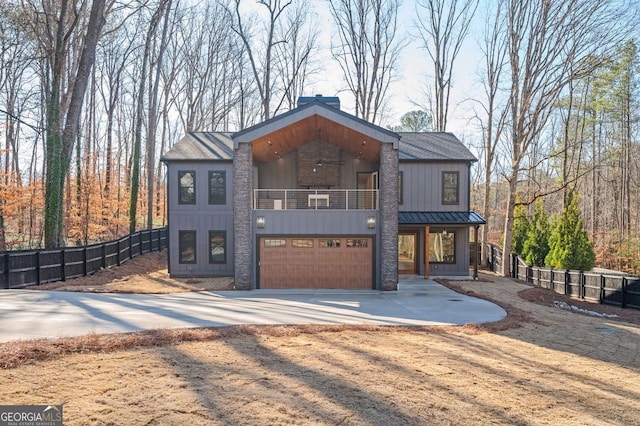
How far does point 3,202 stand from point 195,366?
2047cm

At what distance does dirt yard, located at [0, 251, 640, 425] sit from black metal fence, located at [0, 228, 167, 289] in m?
7.96

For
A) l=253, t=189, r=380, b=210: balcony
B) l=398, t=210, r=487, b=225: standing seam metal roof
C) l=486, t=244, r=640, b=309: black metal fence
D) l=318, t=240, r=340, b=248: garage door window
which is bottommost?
l=486, t=244, r=640, b=309: black metal fence

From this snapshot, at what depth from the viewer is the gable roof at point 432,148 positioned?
17580 millimetres

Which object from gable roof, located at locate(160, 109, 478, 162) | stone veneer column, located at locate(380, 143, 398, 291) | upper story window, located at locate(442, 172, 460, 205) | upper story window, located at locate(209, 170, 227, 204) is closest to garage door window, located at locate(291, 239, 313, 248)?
stone veneer column, located at locate(380, 143, 398, 291)

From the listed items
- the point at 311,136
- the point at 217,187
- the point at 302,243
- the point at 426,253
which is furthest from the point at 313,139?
the point at 426,253

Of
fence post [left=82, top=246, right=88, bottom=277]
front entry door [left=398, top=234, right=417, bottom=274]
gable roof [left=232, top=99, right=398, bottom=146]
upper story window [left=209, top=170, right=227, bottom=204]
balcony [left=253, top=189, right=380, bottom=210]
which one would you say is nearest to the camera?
gable roof [left=232, top=99, right=398, bottom=146]

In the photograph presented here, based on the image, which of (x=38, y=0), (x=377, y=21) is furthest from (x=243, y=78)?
(x=38, y=0)

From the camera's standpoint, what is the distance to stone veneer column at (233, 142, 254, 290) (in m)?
13.6

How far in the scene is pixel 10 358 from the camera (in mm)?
5219

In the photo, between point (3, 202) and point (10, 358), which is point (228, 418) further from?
point (3, 202)

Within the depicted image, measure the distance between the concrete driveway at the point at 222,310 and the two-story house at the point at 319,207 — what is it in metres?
1.02

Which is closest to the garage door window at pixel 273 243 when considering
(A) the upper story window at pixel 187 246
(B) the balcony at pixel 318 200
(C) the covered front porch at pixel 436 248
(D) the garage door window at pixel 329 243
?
(D) the garage door window at pixel 329 243

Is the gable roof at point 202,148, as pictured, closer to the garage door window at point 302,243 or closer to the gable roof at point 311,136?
the gable roof at point 311,136

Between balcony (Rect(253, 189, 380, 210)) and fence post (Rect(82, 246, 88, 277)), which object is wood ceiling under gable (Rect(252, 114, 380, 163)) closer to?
balcony (Rect(253, 189, 380, 210))
